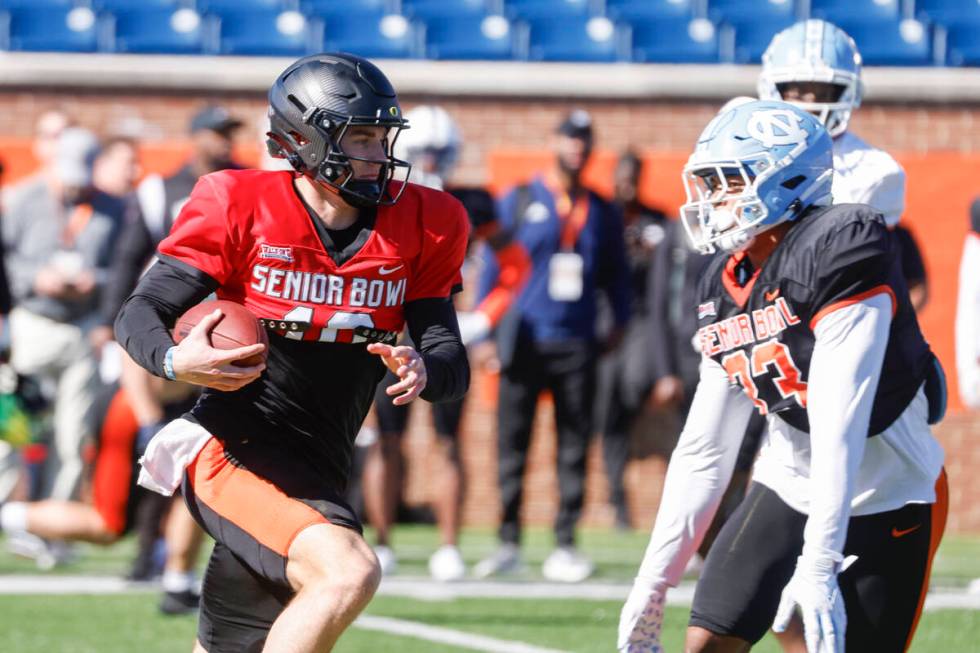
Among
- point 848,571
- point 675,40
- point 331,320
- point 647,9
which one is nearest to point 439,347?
point 331,320

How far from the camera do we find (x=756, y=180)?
3.54 metres

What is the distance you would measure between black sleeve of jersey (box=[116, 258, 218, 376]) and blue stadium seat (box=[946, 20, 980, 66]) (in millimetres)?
7583

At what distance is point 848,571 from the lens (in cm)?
352

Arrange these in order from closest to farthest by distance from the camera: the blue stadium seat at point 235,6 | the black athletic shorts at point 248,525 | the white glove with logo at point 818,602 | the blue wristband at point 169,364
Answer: the white glove with logo at point 818,602, the blue wristband at point 169,364, the black athletic shorts at point 248,525, the blue stadium seat at point 235,6

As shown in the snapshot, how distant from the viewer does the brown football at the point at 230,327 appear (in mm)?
3480

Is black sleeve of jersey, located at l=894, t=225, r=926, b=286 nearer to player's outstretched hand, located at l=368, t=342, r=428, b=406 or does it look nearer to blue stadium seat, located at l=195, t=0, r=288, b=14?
player's outstretched hand, located at l=368, t=342, r=428, b=406

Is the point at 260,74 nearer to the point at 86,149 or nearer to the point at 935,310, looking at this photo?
the point at 86,149

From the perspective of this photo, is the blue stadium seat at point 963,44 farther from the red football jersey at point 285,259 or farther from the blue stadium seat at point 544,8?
the red football jersey at point 285,259

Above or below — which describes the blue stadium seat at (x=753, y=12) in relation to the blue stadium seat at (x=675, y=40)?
above

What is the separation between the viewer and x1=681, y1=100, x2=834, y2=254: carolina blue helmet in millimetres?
3543

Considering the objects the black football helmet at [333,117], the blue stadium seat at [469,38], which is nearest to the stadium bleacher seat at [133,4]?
the blue stadium seat at [469,38]

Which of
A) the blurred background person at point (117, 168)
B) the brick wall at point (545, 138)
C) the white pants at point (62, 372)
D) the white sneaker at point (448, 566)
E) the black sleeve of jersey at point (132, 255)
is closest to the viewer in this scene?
the black sleeve of jersey at point (132, 255)

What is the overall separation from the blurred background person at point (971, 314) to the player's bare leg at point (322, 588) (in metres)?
3.72

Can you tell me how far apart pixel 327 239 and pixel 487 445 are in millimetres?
6129
